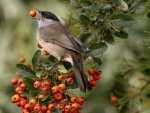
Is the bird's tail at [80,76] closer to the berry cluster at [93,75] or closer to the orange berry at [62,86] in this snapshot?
the berry cluster at [93,75]

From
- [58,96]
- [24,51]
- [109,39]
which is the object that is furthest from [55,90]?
[24,51]

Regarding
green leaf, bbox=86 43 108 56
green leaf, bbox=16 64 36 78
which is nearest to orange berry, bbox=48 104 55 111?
green leaf, bbox=16 64 36 78

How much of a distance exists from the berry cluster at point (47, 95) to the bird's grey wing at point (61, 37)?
0.40 m

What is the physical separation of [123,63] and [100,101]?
144 cm

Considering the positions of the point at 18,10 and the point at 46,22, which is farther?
the point at 18,10

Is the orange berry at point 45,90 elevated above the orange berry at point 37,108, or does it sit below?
above

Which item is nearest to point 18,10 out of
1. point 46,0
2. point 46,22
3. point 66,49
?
point 46,0

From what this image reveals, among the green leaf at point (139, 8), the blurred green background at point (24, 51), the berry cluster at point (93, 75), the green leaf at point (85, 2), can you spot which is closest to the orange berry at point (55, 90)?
the berry cluster at point (93, 75)

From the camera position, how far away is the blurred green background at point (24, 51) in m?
5.21

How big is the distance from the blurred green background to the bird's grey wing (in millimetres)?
897

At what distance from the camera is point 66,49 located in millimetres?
3918

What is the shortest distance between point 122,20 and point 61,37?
0.72 metres

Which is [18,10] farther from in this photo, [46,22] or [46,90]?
[46,90]

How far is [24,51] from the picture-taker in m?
5.48
